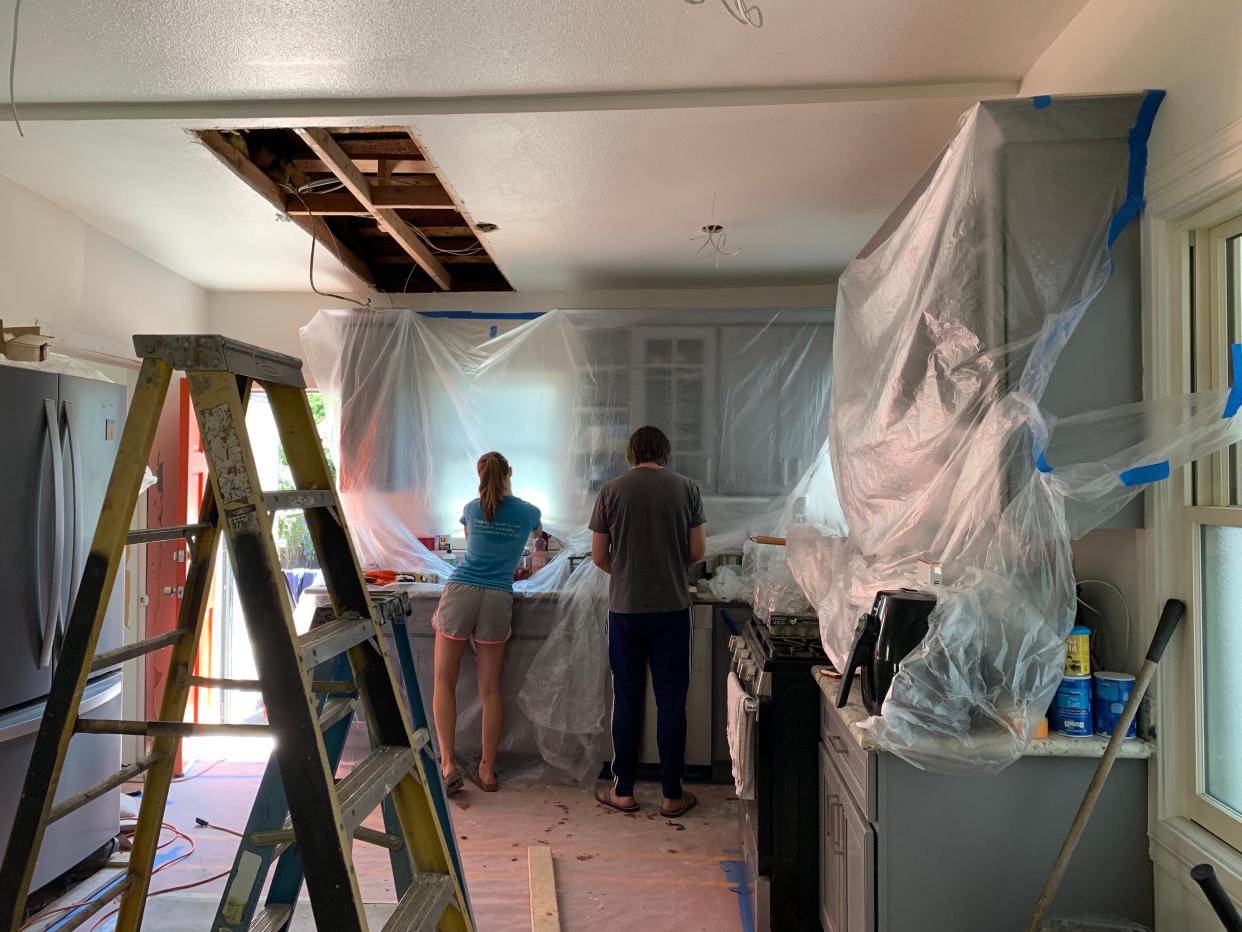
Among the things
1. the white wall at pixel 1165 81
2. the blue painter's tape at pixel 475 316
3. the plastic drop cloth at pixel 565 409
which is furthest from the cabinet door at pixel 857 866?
the blue painter's tape at pixel 475 316

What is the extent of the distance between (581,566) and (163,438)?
85.8 inches

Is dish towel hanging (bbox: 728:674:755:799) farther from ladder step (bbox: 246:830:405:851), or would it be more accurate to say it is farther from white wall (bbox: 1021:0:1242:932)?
ladder step (bbox: 246:830:405:851)

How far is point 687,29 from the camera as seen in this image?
190 cm

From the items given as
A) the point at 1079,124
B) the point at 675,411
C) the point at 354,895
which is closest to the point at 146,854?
the point at 354,895

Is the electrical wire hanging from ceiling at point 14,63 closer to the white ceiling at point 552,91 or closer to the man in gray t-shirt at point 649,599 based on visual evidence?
Answer: the white ceiling at point 552,91

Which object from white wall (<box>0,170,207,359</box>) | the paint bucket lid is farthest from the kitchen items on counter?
white wall (<box>0,170,207,359</box>)

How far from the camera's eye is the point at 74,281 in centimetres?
319

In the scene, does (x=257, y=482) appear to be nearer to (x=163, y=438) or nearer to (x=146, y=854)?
(x=146, y=854)

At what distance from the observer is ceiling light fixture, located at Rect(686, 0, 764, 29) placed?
1712 millimetres

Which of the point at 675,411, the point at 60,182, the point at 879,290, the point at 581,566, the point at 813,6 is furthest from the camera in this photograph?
the point at 675,411

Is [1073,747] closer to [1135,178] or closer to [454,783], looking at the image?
[1135,178]

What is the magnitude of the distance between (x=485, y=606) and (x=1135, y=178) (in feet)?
8.50

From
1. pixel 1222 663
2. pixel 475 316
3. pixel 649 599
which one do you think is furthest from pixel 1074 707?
pixel 475 316

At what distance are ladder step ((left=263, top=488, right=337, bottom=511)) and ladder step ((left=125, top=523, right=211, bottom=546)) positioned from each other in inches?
7.9
